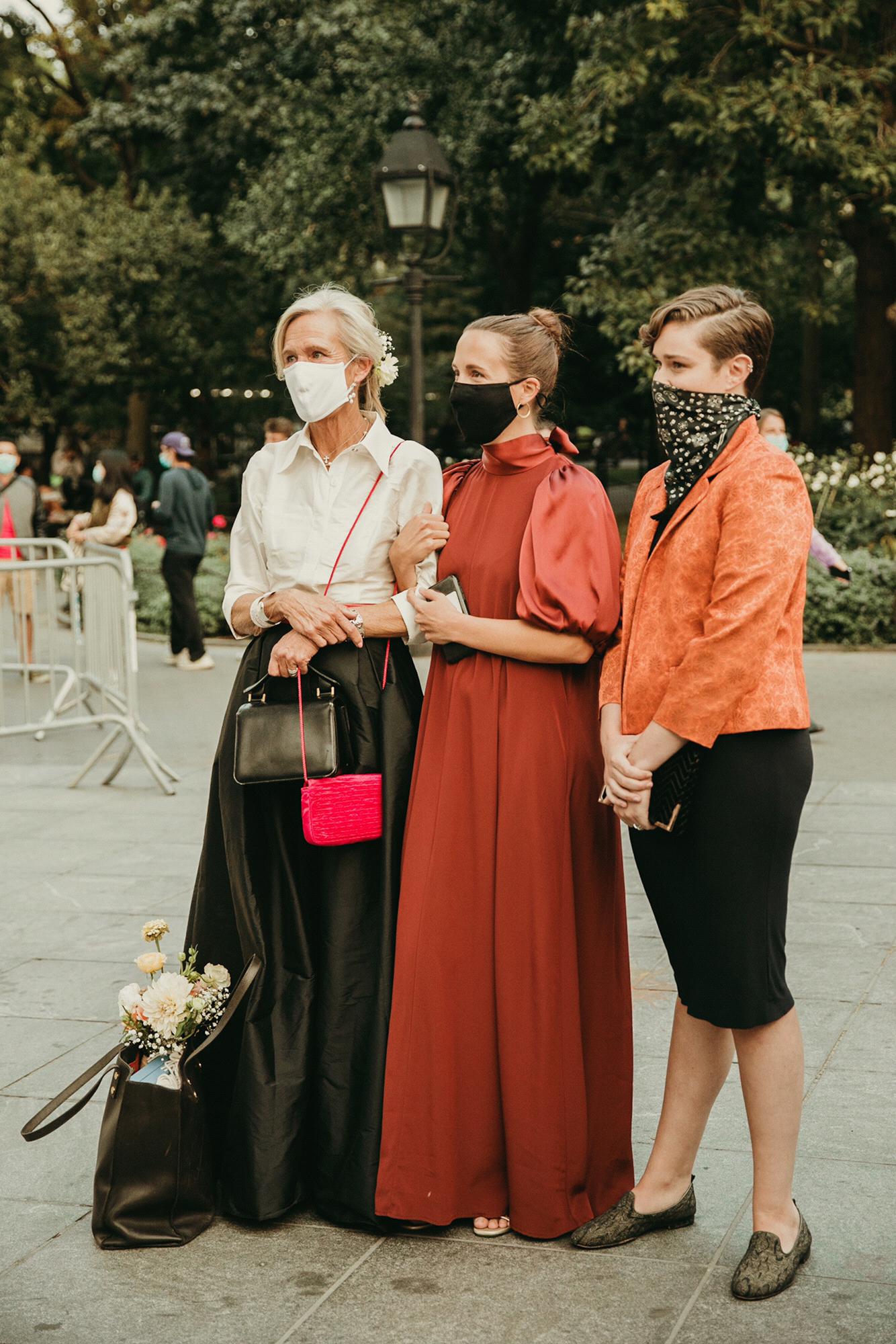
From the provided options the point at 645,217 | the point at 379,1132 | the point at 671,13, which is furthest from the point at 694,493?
the point at 645,217

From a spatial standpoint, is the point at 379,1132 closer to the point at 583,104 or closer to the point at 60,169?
the point at 583,104

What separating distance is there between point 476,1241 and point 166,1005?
831 millimetres

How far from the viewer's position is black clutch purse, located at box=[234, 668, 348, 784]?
124 inches

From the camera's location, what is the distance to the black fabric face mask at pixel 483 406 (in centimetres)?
309

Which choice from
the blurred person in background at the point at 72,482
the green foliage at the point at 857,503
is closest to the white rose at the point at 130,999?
the green foliage at the point at 857,503

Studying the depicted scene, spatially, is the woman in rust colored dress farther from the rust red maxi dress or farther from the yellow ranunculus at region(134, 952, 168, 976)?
the yellow ranunculus at region(134, 952, 168, 976)

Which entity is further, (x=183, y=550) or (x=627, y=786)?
(x=183, y=550)

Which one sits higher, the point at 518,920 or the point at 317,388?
the point at 317,388

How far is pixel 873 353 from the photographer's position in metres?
17.2

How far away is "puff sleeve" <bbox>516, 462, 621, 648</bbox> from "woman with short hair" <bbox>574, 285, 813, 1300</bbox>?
0.36 feet

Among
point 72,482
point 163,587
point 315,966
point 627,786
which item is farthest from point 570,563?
point 72,482

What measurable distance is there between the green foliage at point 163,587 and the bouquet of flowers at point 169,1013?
11.2 metres

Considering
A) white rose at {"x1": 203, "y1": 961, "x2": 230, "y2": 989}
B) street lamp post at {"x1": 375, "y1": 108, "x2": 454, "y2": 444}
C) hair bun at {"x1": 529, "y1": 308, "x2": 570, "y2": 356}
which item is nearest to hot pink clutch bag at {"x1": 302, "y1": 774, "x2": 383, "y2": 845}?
white rose at {"x1": 203, "y1": 961, "x2": 230, "y2": 989}

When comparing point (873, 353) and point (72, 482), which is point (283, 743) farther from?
point (72, 482)
